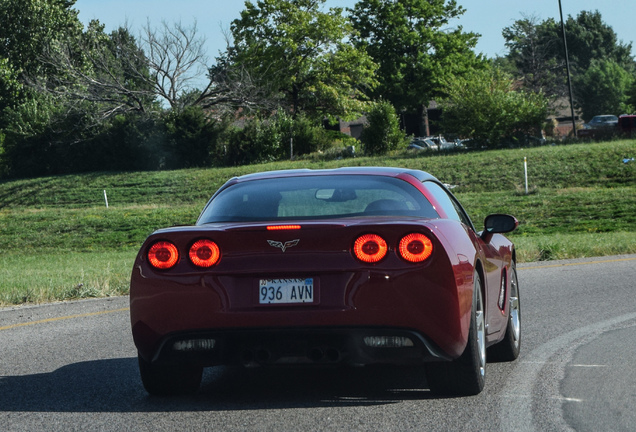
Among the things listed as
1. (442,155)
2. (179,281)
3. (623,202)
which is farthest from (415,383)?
(442,155)

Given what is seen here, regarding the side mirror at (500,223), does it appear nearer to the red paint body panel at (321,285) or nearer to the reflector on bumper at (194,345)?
the red paint body panel at (321,285)

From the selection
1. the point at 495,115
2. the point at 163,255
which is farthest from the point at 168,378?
the point at 495,115

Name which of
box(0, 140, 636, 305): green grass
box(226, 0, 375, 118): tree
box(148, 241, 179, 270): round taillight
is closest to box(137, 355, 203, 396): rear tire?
box(148, 241, 179, 270): round taillight

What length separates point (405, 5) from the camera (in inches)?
2931

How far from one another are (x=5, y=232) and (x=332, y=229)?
31704 millimetres

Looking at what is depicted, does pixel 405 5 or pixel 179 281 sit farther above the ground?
pixel 405 5

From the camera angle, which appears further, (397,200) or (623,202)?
(623,202)

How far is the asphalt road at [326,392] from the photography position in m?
5.25

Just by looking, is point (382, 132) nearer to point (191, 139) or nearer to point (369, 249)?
point (191, 139)

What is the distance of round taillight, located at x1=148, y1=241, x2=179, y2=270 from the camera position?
219 inches

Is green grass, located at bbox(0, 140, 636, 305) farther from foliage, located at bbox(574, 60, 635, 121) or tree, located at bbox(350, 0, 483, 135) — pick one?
foliage, located at bbox(574, 60, 635, 121)

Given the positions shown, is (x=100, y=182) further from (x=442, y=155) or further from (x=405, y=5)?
(x=405, y=5)

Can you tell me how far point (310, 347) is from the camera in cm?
543

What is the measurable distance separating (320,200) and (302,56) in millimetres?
60509
